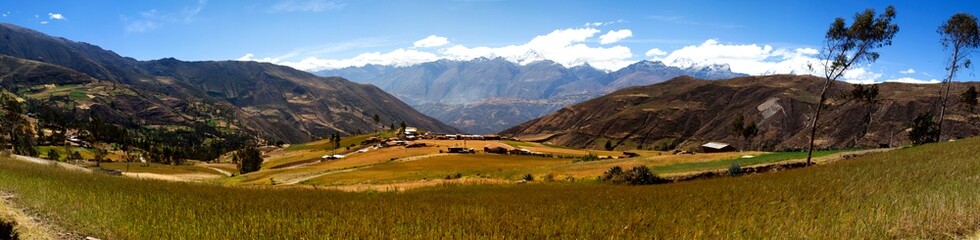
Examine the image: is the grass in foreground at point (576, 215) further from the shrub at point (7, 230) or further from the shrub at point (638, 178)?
the shrub at point (638, 178)

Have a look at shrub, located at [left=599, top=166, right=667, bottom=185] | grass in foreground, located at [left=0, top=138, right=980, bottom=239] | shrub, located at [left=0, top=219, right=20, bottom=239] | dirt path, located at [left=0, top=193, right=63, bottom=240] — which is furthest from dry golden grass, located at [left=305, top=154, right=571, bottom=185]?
shrub, located at [left=0, top=219, right=20, bottom=239]

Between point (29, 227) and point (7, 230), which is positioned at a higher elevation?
point (7, 230)

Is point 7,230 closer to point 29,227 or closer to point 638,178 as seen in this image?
point 29,227

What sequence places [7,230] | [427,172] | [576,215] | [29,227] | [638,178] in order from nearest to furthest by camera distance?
[7,230]
[29,227]
[576,215]
[638,178]
[427,172]

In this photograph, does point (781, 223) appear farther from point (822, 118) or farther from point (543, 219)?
point (822, 118)

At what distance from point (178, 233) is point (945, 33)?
8179cm

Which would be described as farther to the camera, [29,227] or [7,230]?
[29,227]

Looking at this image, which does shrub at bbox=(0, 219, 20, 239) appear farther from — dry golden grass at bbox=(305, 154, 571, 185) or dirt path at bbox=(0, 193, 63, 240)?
dry golden grass at bbox=(305, 154, 571, 185)

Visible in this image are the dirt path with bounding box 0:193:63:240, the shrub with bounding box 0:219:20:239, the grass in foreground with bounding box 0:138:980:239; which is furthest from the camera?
the dirt path with bounding box 0:193:63:240

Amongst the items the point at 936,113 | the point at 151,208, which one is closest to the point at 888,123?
the point at 936,113

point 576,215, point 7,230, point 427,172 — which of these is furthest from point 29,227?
point 427,172

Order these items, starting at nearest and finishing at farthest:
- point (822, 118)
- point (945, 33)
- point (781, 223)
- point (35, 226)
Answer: point (781, 223) < point (35, 226) < point (945, 33) < point (822, 118)

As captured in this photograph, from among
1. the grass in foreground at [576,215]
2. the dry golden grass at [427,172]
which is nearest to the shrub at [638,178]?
the grass in foreground at [576,215]

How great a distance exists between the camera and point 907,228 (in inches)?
396
